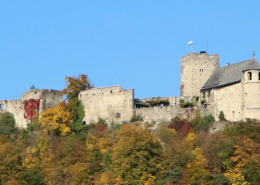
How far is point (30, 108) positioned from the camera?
85312mm

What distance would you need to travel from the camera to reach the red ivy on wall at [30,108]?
85.0m

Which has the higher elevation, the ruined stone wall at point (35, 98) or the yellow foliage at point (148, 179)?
the ruined stone wall at point (35, 98)

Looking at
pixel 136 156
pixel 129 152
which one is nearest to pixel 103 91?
pixel 129 152

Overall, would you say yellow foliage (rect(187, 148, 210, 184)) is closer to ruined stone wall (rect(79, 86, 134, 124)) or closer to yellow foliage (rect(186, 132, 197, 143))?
yellow foliage (rect(186, 132, 197, 143))

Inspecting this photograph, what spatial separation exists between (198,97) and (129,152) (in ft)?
42.2

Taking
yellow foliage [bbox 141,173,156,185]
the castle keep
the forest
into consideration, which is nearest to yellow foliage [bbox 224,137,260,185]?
the forest

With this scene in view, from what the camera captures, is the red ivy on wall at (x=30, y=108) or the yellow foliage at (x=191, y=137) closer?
the yellow foliage at (x=191, y=137)

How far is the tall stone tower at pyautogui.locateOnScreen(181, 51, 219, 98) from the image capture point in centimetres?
8006

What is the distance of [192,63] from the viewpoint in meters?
80.3

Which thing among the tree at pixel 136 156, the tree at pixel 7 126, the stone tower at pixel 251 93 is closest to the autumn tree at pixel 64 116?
the tree at pixel 7 126

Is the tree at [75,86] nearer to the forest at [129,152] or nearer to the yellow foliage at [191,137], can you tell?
the forest at [129,152]

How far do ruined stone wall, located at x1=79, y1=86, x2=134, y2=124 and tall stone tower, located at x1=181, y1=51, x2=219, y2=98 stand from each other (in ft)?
17.7

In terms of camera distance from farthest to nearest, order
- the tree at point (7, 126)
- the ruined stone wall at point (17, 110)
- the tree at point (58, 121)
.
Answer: the ruined stone wall at point (17, 110) → the tree at point (7, 126) → the tree at point (58, 121)

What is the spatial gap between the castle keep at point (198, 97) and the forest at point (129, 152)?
1.00 metres
